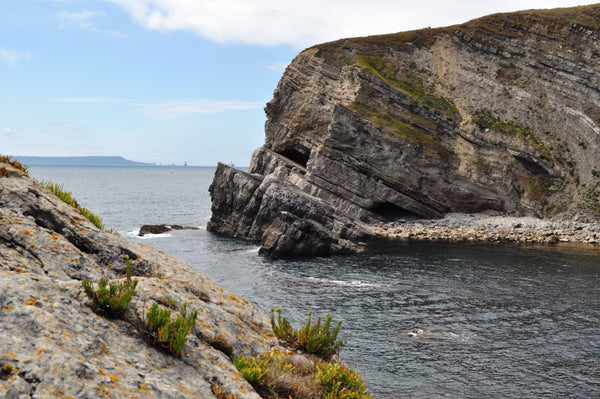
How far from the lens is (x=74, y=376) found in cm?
543

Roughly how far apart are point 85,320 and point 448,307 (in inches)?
1187

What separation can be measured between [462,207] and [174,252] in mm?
47068

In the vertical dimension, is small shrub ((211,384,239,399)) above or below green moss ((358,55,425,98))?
below

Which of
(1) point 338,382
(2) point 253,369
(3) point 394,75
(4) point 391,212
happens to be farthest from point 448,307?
(3) point 394,75

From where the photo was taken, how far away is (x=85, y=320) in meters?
6.60

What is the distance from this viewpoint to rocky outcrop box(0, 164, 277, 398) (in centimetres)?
543

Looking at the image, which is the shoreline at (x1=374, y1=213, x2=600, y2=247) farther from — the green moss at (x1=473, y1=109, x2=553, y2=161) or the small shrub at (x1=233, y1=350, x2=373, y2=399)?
the small shrub at (x1=233, y1=350, x2=373, y2=399)

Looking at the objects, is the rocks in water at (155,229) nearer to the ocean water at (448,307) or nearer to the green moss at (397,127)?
the ocean water at (448,307)

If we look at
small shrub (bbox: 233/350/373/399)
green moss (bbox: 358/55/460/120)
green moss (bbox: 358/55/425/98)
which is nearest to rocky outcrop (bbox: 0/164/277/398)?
small shrub (bbox: 233/350/373/399)

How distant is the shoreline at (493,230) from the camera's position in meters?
61.2

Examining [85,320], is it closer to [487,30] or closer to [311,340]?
[311,340]

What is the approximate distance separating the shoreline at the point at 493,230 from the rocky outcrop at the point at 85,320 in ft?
187

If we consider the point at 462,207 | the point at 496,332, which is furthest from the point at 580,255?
the point at 496,332

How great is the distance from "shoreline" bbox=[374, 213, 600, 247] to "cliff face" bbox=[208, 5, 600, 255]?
2.83 meters
